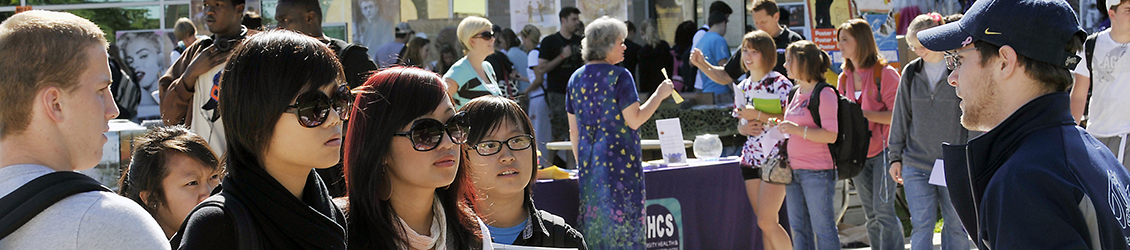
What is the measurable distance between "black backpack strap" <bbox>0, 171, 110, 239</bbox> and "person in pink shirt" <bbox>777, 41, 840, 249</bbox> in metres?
4.26

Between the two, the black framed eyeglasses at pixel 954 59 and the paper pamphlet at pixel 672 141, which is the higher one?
the black framed eyeglasses at pixel 954 59

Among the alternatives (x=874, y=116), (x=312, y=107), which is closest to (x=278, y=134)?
(x=312, y=107)

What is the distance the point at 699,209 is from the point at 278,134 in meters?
4.47

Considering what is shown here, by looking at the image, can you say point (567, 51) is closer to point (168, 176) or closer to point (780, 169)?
point (780, 169)

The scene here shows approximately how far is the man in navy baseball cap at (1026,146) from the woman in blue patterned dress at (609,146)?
2.73 metres

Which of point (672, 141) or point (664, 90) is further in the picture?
point (672, 141)

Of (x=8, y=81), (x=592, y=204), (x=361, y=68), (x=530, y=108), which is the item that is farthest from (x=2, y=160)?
(x=530, y=108)

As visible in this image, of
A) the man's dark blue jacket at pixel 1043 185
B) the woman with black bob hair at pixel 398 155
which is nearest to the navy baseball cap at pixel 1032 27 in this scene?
the man's dark blue jacket at pixel 1043 185

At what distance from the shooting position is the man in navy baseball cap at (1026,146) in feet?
5.84

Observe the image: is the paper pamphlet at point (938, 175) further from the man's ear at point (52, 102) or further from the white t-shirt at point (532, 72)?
the white t-shirt at point (532, 72)

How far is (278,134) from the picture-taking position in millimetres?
1668

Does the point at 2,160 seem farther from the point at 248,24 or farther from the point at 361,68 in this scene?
the point at 248,24

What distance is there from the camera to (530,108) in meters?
8.95

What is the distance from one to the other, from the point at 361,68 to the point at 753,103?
3.03 m
